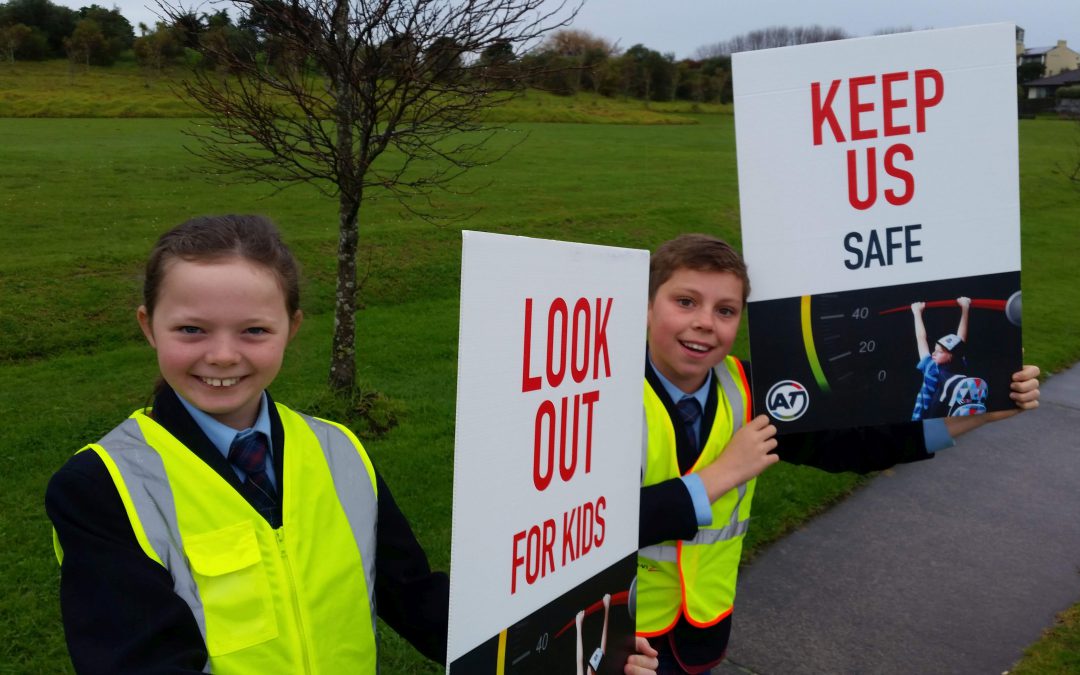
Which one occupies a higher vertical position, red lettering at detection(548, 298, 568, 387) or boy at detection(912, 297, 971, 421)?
red lettering at detection(548, 298, 568, 387)

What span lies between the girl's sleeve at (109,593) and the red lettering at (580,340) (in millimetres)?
771

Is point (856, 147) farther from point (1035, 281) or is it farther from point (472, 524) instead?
point (1035, 281)

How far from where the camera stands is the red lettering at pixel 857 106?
208cm

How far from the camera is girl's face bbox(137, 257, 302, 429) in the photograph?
Result: 5.25 ft

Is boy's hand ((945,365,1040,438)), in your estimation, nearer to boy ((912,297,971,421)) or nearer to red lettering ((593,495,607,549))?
boy ((912,297,971,421))

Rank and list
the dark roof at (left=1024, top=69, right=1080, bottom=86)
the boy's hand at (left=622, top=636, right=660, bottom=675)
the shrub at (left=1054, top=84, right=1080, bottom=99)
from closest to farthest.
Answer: the boy's hand at (left=622, top=636, right=660, bottom=675), the shrub at (left=1054, top=84, right=1080, bottom=99), the dark roof at (left=1024, top=69, right=1080, bottom=86)

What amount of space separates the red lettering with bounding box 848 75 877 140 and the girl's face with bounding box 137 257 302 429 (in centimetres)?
140

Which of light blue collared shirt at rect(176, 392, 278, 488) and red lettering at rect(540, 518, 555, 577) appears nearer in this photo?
red lettering at rect(540, 518, 555, 577)

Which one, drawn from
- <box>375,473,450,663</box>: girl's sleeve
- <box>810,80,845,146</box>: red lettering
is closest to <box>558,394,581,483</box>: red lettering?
<box>375,473,450,663</box>: girl's sleeve

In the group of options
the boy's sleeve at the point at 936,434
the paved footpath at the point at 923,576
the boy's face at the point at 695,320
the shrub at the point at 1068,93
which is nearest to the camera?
the boy's face at the point at 695,320

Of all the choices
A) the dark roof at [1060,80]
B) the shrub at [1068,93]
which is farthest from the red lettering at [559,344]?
the dark roof at [1060,80]

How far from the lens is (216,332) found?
1621 mm

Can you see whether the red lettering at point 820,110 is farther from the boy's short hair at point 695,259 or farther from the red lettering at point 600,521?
the red lettering at point 600,521

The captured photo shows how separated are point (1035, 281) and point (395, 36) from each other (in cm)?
1192
